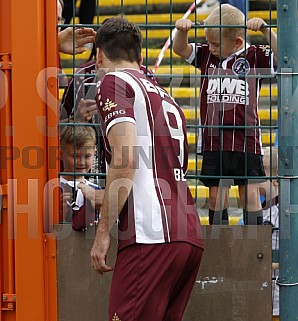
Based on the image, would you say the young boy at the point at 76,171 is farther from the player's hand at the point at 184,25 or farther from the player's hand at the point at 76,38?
the player's hand at the point at 184,25

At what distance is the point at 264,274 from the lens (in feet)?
14.1

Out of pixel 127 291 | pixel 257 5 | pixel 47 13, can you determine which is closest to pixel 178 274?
pixel 127 291

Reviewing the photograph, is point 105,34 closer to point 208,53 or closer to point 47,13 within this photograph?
point 47,13

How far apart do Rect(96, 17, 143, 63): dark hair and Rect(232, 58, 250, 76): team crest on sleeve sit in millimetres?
1074

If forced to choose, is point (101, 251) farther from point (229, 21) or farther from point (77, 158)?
point (229, 21)

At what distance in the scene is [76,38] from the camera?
4.45 m

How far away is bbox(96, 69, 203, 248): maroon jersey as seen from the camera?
3.63 meters

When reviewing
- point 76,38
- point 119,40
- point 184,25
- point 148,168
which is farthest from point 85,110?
point 148,168

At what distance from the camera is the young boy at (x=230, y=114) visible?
469 cm

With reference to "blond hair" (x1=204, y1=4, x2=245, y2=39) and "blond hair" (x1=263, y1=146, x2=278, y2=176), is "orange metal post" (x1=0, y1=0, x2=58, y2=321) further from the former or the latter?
"blond hair" (x1=263, y1=146, x2=278, y2=176)

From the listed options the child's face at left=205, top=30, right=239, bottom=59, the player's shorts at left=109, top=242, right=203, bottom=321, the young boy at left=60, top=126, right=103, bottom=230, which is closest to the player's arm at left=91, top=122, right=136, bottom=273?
the player's shorts at left=109, top=242, right=203, bottom=321

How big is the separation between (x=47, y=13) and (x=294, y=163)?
1514mm

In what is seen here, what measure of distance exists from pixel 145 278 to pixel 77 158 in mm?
1141

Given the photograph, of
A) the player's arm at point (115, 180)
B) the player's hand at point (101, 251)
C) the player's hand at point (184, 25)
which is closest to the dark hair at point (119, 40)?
the player's arm at point (115, 180)
